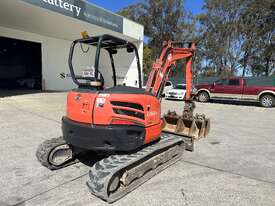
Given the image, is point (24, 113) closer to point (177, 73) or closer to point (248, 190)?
point (248, 190)

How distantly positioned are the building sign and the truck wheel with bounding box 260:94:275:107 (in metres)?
11.3

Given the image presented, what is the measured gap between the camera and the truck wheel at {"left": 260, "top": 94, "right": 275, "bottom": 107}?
15.2 m

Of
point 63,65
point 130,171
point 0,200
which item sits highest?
point 63,65

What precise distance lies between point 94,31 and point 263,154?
1607 cm

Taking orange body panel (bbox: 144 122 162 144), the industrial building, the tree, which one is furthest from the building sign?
the tree

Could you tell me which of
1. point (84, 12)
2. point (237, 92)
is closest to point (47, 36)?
point (84, 12)

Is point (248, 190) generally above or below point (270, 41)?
below

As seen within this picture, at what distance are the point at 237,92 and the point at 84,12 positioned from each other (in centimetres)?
1120

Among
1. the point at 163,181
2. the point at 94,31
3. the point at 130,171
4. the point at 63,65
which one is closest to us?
the point at 130,171

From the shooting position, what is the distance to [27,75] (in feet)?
72.5

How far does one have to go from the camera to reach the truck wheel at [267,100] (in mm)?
15214

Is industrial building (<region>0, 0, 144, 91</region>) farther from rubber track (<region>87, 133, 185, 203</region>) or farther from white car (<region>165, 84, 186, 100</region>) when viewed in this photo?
rubber track (<region>87, 133, 185, 203</region>)

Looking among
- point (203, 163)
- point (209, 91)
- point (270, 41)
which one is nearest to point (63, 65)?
point (209, 91)

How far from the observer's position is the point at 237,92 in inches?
635
